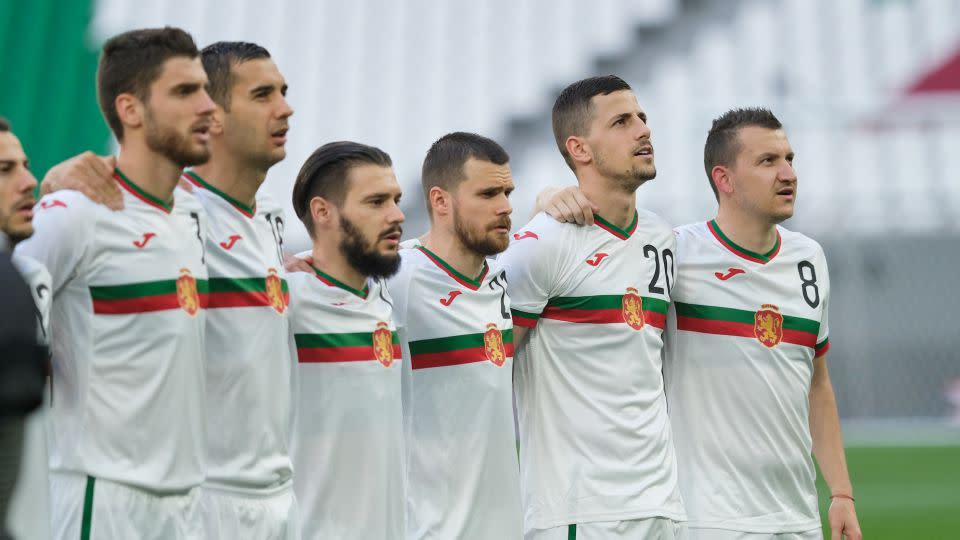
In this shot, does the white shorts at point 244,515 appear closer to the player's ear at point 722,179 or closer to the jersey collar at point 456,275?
the jersey collar at point 456,275

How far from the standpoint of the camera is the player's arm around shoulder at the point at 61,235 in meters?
4.04

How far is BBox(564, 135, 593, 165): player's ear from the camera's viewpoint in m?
5.48

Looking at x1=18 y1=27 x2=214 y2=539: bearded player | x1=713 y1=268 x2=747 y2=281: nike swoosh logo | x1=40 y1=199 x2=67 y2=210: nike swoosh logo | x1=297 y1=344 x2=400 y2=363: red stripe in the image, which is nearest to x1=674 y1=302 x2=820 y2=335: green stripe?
x1=713 y1=268 x2=747 y2=281: nike swoosh logo

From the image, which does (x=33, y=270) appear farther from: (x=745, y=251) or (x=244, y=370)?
(x=745, y=251)

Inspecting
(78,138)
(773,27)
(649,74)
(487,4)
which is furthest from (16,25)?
(773,27)

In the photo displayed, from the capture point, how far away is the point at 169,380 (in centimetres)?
423

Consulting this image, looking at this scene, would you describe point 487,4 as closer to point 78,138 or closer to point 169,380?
point 78,138

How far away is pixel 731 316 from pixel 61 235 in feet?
8.83

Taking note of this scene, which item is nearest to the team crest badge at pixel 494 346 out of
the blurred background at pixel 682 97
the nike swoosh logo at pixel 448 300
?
the nike swoosh logo at pixel 448 300

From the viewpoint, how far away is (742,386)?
17.9ft

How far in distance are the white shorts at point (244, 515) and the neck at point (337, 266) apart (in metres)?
0.79

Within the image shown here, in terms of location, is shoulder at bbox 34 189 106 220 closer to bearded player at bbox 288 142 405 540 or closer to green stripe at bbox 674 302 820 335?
bearded player at bbox 288 142 405 540

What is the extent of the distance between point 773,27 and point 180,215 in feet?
79.2

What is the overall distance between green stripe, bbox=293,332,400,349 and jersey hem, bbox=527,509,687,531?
0.99m
